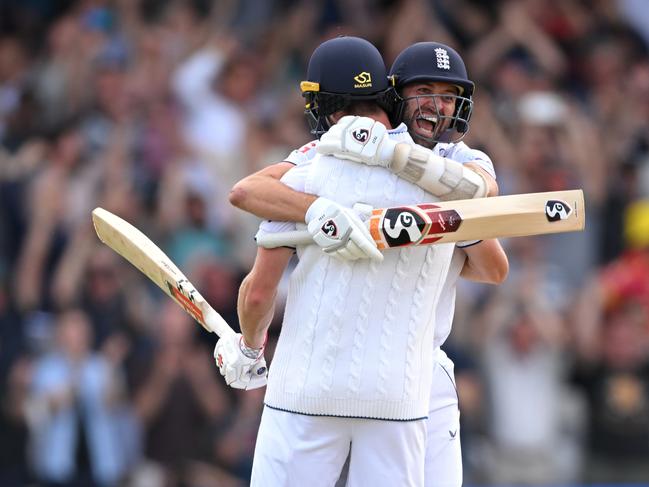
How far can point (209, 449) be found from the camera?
812cm

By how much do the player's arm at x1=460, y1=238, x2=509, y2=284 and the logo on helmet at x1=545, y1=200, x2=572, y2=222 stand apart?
362 mm

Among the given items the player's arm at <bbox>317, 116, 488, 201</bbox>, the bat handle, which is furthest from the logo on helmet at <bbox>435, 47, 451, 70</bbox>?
the bat handle

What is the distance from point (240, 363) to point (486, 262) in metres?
0.85

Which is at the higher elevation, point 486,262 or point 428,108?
point 428,108

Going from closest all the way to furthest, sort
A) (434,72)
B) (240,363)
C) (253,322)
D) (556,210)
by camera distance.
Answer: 1. (556,210)
2. (434,72)
3. (253,322)
4. (240,363)

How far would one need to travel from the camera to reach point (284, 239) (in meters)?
4.04

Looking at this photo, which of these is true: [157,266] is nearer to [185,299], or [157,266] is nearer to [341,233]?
[185,299]

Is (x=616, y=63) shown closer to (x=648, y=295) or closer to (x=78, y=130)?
(x=648, y=295)

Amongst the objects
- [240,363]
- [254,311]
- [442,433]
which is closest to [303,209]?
[254,311]

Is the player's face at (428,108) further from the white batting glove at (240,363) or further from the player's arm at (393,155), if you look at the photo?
the white batting glove at (240,363)

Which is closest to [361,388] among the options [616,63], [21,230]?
[21,230]

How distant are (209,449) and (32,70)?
3013 mm

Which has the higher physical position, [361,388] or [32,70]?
[32,70]

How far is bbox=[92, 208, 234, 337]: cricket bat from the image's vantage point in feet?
15.2
